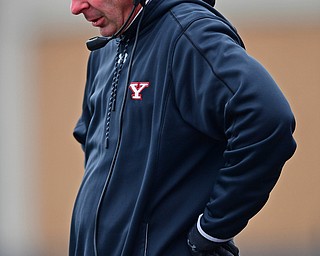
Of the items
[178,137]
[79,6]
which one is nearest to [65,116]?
[79,6]

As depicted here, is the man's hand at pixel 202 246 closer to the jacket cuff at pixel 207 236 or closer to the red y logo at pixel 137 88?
the jacket cuff at pixel 207 236

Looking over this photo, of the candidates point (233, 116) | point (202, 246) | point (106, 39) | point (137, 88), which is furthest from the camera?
point (106, 39)

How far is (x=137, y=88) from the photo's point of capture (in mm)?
3758

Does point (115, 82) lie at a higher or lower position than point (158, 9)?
lower

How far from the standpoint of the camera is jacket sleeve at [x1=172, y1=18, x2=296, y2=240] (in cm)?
345

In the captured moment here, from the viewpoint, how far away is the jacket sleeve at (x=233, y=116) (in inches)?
136

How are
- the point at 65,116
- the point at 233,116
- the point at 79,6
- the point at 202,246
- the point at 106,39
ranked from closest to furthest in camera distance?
the point at 233,116
the point at 202,246
the point at 79,6
the point at 106,39
the point at 65,116

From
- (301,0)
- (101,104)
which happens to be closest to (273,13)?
(301,0)

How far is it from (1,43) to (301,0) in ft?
9.68

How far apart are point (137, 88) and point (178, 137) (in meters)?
0.24

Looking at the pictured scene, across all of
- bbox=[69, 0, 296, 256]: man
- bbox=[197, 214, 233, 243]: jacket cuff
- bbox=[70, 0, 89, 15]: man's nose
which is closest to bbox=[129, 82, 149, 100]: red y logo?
bbox=[69, 0, 296, 256]: man

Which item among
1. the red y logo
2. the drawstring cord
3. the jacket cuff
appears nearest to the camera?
the jacket cuff

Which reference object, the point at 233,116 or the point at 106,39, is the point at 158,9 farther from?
the point at 233,116

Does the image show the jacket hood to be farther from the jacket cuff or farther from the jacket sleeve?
the jacket cuff
